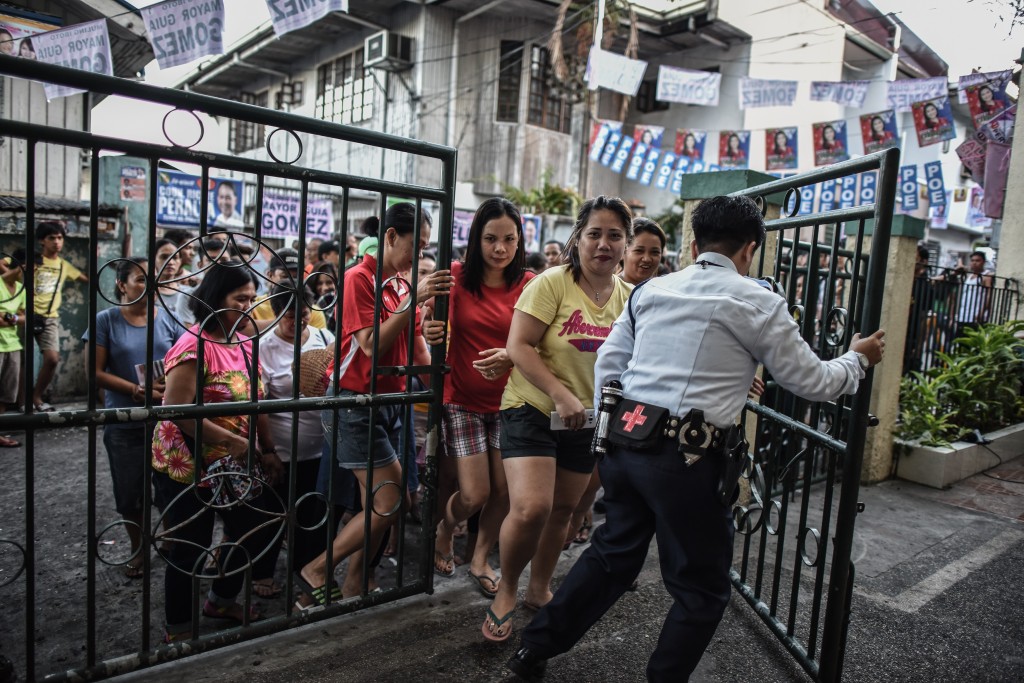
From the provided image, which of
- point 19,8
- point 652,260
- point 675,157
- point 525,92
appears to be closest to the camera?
point 652,260

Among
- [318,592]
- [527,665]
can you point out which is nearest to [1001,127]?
[527,665]

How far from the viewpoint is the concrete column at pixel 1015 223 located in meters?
7.30

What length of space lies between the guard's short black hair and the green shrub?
3.90m

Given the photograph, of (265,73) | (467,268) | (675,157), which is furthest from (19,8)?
(265,73)

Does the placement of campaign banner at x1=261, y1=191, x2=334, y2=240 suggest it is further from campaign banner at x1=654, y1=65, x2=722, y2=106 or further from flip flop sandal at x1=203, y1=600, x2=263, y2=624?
flip flop sandal at x1=203, y1=600, x2=263, y2=624

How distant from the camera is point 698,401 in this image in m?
2.05

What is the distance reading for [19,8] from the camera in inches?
296

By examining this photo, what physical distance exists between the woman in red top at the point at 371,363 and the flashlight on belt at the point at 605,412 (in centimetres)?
85

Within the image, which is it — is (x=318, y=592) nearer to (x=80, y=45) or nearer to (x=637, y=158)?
(x=80, y=45)

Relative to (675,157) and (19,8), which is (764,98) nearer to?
(675,157)

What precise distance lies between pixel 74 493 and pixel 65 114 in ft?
22.1

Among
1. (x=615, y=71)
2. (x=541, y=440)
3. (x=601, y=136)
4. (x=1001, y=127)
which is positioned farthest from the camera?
(x=601, y=136)

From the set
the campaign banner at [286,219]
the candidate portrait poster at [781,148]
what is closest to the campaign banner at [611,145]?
the candidate portrait poster at [781,148]

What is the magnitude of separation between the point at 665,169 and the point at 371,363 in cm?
1082
